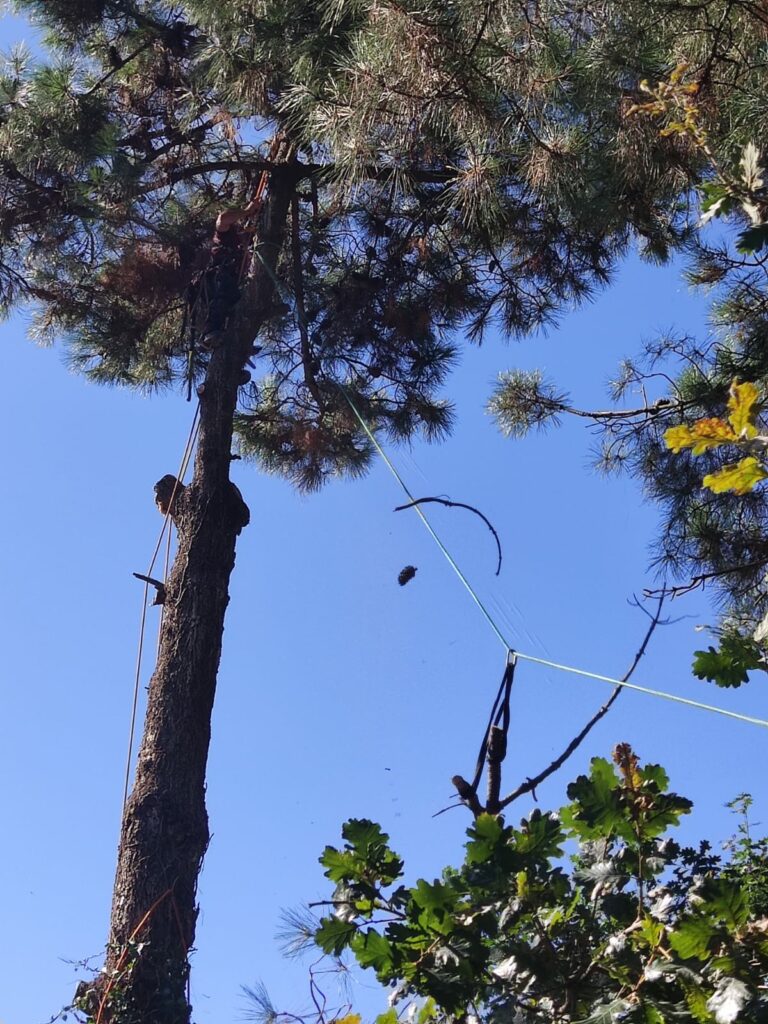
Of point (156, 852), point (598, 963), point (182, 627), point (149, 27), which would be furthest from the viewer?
point (149, 27)

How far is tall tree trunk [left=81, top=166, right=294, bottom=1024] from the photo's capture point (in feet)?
8.50

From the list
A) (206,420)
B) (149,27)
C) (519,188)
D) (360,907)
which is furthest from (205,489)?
(360,907)

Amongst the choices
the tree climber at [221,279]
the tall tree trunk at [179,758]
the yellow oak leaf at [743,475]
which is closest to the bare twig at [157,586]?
the tall tree trunk at [179,758]

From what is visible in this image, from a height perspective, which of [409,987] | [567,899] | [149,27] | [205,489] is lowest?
[409,987]

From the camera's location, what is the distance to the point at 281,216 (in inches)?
163

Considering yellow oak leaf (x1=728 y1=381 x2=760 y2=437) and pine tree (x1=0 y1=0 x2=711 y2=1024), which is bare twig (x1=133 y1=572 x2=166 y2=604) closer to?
pine tree (x1=0 y1=0 x2=711 y2=1024)

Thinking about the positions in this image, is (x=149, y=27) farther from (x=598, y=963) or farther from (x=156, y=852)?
(x=598, y=963)

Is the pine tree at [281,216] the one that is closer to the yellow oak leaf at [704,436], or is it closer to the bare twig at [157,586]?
the bare twig at [157,586]

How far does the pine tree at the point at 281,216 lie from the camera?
2934mm

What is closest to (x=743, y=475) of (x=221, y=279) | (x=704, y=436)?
(x=704, y=436)

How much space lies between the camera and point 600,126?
3316mm

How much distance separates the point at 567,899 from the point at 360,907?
0.82ft

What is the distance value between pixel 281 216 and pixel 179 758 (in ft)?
6.91

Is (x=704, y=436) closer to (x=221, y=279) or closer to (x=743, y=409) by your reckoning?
(x=743, y=409)
